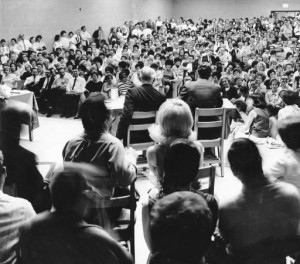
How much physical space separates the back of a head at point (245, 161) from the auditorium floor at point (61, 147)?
53.9 inches

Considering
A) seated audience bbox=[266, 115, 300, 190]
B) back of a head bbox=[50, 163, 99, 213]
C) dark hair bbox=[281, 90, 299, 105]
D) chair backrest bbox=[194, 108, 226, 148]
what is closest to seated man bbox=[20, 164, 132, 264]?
back of a head bbox=[50, 163, 99, 213]

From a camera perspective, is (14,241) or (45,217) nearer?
(45,217)

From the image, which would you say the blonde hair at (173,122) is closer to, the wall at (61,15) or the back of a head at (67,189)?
the back of a head at (67,189)

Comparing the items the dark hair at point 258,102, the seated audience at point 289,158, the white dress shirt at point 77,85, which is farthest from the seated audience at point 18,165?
the white dress shirt at point 77,85

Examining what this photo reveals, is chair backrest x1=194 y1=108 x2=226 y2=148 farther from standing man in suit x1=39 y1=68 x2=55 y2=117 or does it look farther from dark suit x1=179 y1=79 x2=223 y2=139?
standing man in suit x1=39 y1=68 x2=55 y2=117

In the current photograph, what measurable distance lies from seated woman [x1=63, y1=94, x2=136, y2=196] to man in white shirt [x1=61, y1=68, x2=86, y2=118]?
19.0 feet

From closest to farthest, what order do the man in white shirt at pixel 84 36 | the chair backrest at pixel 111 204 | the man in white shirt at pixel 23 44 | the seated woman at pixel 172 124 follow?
the chair backrest at pixel 111 204 < the seated woman at pixel 172 124 < the man in white shirt at pixel 23 44 < the man in white shirt at pixel 84 36

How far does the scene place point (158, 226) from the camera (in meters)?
1.55

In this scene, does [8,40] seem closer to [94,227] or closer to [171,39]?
[171,39]

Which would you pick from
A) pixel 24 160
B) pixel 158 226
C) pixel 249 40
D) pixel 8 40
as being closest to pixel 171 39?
pixel 249 40

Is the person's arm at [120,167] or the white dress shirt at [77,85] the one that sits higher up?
the person's arm at [120,167]

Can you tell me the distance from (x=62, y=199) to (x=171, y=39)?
13.4 m

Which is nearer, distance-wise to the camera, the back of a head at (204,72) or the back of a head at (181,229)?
the back of a head at (181,229)

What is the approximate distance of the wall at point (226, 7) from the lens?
22.8 meters
